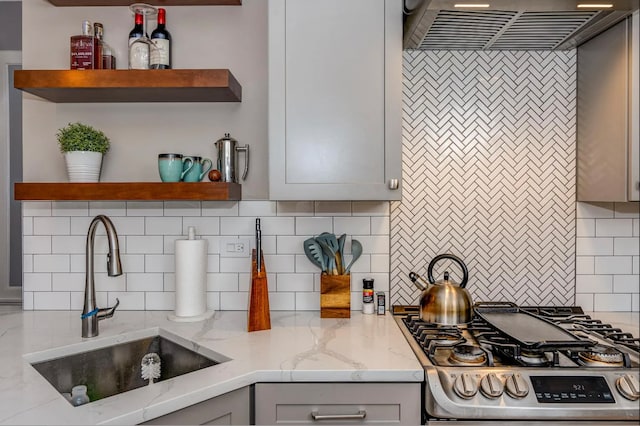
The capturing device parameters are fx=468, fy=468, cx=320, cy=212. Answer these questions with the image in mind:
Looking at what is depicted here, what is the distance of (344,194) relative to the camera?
1.70 m

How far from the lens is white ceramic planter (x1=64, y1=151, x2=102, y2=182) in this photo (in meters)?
1.84

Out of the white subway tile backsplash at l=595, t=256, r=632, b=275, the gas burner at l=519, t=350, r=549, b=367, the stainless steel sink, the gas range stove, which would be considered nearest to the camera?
the gas range stove

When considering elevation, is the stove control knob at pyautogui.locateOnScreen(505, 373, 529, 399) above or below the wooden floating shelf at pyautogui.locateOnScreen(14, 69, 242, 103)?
below

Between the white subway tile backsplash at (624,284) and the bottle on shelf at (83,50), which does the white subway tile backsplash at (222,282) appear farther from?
the white subway tile backsplash at (624,284)

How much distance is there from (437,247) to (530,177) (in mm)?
495

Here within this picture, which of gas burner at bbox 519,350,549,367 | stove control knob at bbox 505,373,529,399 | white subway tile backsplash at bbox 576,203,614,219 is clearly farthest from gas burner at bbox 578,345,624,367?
white subway tile backsplash at bbox 576,203,614,219

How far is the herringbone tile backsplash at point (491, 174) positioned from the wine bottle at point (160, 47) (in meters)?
1.00

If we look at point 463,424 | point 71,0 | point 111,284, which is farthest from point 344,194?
point 71,0

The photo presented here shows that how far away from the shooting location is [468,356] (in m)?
1.38

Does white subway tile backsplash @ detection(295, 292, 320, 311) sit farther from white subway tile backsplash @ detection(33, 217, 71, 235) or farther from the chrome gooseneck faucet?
white subway tile backsplash @ detection(33, 217, 71, 235)

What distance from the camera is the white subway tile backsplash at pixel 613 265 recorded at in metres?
1.95

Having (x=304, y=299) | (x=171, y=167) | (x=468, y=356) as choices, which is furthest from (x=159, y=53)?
(x=468, y=356)

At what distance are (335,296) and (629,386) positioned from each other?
984 mm

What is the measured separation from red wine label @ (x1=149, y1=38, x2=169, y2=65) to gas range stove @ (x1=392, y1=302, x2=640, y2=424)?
144 centimetres
